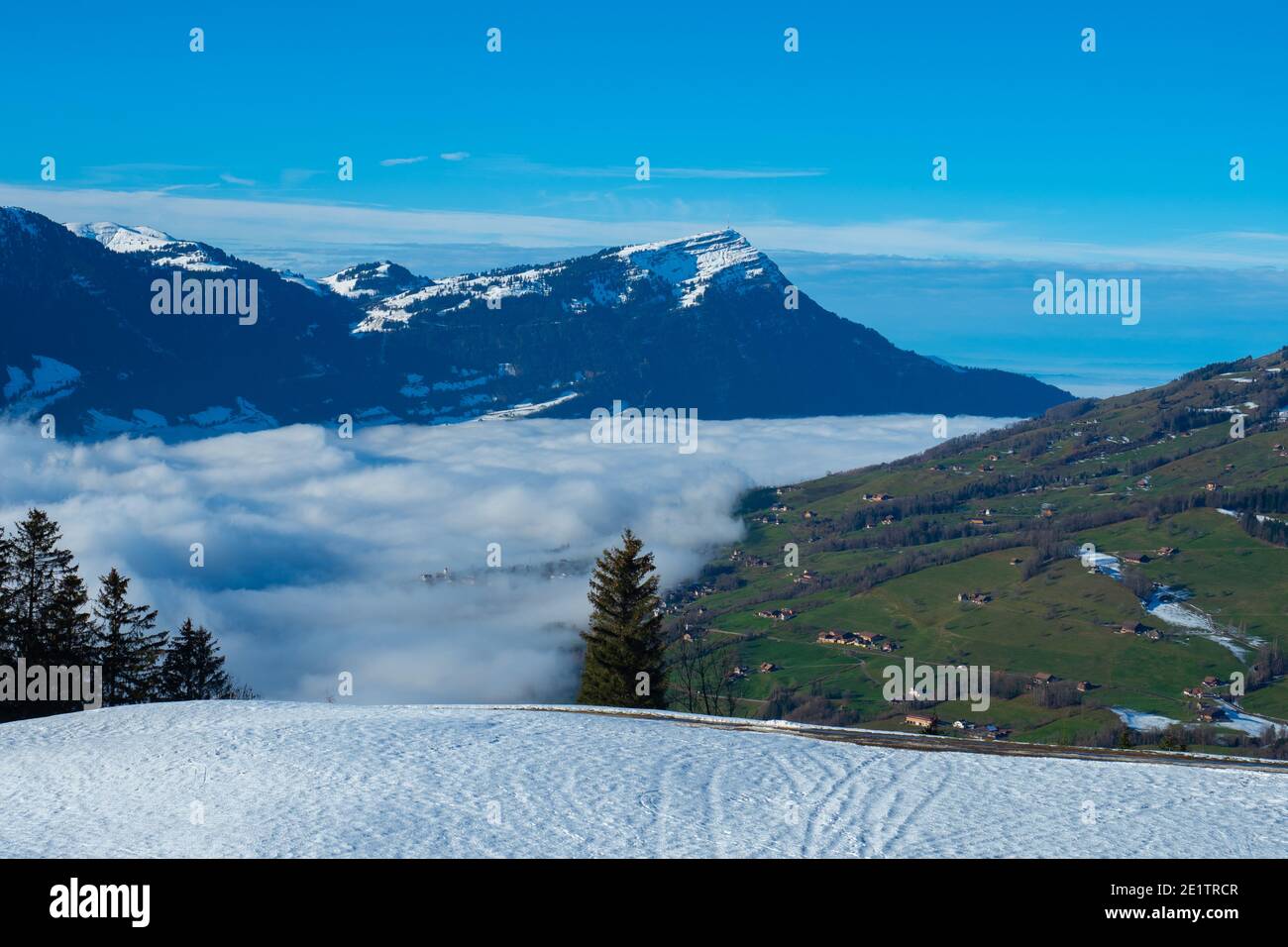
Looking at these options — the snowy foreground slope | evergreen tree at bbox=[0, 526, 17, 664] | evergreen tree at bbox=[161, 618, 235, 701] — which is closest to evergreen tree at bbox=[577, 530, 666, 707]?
evergreen tree at bbox=[161, 618, 235, 701]

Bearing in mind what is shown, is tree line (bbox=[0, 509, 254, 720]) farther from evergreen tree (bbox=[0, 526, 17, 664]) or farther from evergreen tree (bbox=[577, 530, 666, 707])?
evergreen tree (bbox=[577, 530, 666, 707])

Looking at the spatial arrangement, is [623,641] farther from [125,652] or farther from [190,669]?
[125,652]

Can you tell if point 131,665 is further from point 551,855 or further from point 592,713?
point 551,855

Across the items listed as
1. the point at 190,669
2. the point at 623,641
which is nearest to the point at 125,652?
the point at 190,669
